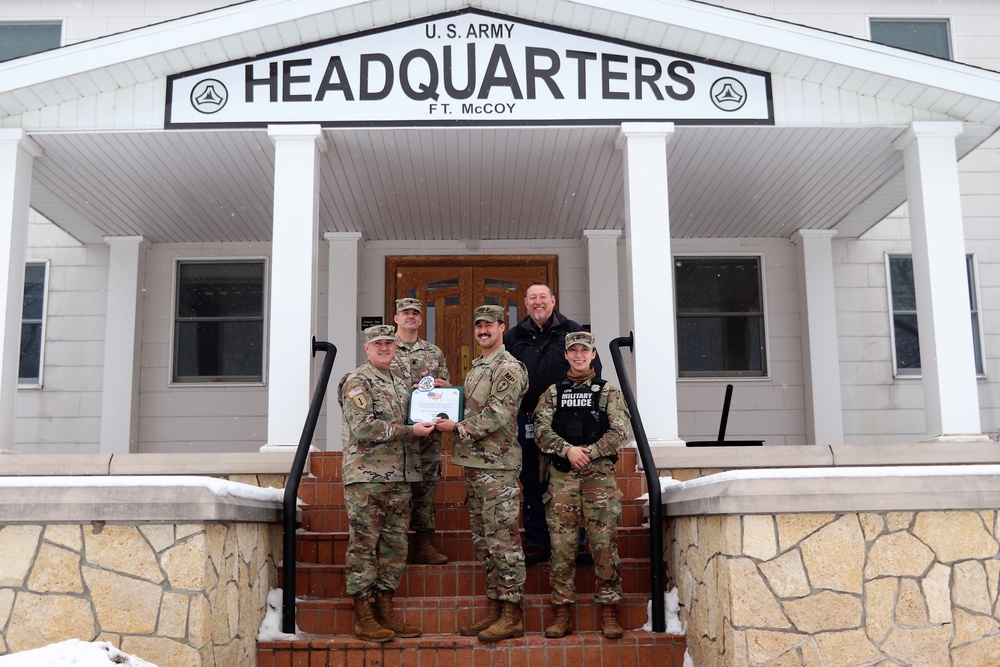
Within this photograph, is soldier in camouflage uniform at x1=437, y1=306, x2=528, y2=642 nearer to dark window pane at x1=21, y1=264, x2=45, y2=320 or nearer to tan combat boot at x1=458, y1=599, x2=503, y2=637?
tan combat boot at x1=458, y1=599, x2=503, y2=637

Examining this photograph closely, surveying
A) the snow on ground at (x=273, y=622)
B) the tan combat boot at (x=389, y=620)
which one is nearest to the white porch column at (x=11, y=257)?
the snow on ground at (x=273, y=622)

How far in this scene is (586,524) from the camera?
525 centimetres

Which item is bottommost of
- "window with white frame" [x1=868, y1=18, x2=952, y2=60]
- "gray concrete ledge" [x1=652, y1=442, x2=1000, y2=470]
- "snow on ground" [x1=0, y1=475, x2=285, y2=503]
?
"snow on ground" [x1=0, y1=475, x2=285, y2=503]

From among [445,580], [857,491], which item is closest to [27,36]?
[445,580]

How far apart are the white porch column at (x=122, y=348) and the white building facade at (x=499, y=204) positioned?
0.11ft

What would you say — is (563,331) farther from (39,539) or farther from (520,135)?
(39,539)

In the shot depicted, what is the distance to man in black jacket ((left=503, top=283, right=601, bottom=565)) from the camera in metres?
5.82

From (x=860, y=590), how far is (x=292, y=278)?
4.48m

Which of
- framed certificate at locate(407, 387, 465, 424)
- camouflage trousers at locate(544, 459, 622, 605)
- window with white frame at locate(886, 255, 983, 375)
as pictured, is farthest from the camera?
window with white frame at locate(886, 255, 983, 375)

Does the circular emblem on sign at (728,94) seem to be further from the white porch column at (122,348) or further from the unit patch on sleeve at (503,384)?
the white porch column at (122,348)

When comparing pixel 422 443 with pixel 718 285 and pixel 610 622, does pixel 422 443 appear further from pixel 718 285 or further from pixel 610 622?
pixel 718 285

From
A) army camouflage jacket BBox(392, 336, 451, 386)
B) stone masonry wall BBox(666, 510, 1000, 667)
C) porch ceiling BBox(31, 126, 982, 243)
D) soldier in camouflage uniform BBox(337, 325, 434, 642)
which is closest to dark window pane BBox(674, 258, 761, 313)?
porch ceiling BBox(31, 126, 982, 243)

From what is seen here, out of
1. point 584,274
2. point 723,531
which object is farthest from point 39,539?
point 584,274

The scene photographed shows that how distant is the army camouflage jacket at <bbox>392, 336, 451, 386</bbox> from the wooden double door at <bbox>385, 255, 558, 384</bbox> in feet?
13.7
